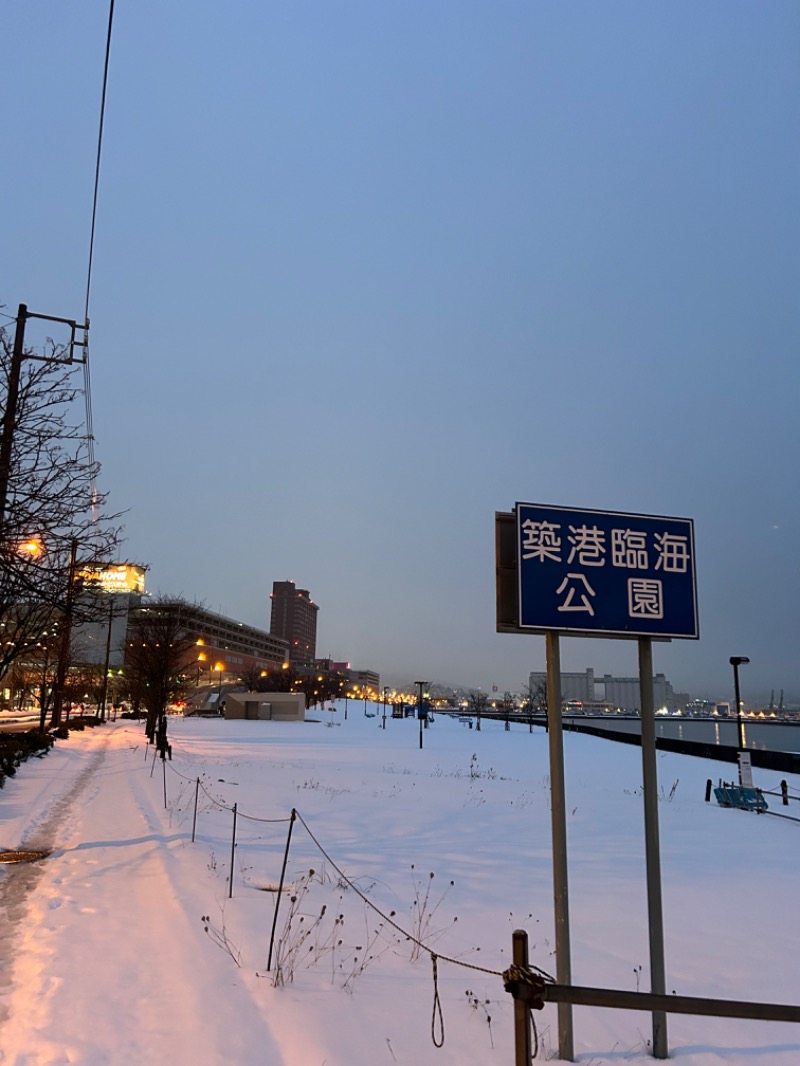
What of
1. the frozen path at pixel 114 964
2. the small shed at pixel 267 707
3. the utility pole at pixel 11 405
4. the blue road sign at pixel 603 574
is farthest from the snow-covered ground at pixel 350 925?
the small shed at pixel 267 707

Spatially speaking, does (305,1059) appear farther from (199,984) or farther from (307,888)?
(307,888)

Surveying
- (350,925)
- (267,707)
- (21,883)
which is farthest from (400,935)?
(267,707)

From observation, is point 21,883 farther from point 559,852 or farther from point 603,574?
Result: point 603,574

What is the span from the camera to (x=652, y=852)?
198 inches

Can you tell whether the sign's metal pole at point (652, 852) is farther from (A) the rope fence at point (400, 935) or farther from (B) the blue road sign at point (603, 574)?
(A) the rope fence at point (400, 935)

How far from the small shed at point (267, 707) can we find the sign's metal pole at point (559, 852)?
58524 millimetres

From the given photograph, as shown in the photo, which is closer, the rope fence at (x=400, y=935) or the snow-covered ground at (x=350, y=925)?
the rope fence at (x=400, y=935)

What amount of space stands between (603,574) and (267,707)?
59933mm

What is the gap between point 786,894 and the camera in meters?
10.3

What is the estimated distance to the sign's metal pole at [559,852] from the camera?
178 inches

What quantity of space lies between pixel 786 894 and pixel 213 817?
9.82m

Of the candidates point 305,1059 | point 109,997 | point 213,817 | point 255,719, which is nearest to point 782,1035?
point 305,1059

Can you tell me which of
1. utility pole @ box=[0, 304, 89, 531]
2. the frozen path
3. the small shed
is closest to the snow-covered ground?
the frozen path

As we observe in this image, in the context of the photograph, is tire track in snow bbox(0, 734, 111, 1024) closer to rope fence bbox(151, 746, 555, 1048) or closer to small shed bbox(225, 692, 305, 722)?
rope fence bbox(151, 746, 555, 1048)
